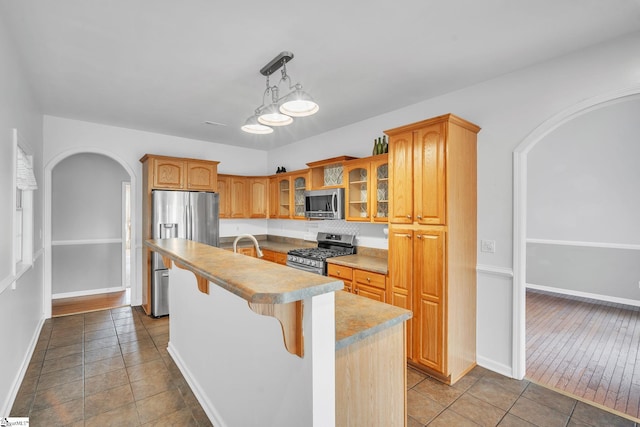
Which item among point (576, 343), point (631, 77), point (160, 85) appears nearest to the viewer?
point (631, 77)

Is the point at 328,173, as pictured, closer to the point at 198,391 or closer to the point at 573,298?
the point at 198,391

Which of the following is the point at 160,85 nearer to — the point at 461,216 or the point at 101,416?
the point at 101,416

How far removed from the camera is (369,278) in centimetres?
328

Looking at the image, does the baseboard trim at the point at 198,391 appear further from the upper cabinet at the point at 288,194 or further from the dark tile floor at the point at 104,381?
the upper cabinet at the point at 288,194

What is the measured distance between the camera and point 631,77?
6.96 feet

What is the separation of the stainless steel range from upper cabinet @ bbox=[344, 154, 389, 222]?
53 centimetres

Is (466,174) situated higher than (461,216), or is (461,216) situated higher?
(466,174)

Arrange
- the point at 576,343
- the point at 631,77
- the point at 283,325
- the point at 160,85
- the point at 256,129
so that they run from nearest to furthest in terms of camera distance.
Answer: the point at 283,325 → the point at 631,77 → the point at 256,129 → the point at 160,85 → the point at 576,343

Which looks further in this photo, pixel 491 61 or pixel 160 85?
pixel 160 85

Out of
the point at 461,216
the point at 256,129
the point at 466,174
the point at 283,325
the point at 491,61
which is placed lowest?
the point at 283,325

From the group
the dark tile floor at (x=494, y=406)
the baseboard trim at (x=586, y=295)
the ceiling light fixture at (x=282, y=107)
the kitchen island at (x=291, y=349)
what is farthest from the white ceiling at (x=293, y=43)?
the baseboard trim at (x=586, y=295)

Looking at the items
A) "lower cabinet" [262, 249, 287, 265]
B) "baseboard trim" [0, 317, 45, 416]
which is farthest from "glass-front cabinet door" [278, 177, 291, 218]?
"baseboard trim" [0, 317, 45, 416]

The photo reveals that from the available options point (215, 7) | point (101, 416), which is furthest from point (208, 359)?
point (215, 7)

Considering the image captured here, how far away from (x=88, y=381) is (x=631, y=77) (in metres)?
5.01
